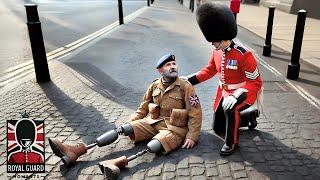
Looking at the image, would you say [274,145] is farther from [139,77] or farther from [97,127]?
[139,77]

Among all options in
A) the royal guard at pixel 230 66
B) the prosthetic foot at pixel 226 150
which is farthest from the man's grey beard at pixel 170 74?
the prosthetic foot at pixel 226 150

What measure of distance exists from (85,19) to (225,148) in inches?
514

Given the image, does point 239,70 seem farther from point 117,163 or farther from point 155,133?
point 117,163

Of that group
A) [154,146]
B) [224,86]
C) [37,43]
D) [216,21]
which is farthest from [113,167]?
[37,43]

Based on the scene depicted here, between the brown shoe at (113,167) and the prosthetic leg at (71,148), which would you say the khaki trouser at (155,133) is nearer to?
the prosthetic leg at (71,148)

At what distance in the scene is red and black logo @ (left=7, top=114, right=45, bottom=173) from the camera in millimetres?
3203

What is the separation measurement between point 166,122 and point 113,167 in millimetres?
869

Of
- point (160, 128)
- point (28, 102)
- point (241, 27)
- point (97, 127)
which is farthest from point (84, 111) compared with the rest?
Answer: point (241, 27)

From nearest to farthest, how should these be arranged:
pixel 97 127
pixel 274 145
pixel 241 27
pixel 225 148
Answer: pixel 225 148 < pixel 274 145 < pixel 97 127 < pixel 241 27

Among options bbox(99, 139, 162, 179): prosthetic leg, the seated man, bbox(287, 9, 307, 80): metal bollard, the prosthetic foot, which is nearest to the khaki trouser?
the seated man

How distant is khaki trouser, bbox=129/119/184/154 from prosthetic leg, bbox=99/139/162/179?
106 millimetres

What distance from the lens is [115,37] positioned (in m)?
10.7

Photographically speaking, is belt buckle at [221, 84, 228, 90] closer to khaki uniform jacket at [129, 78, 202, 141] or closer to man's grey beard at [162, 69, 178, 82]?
khaki uniform jacket at [129, 78, 202, 141]

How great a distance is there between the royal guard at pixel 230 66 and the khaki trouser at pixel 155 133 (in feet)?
1.65
